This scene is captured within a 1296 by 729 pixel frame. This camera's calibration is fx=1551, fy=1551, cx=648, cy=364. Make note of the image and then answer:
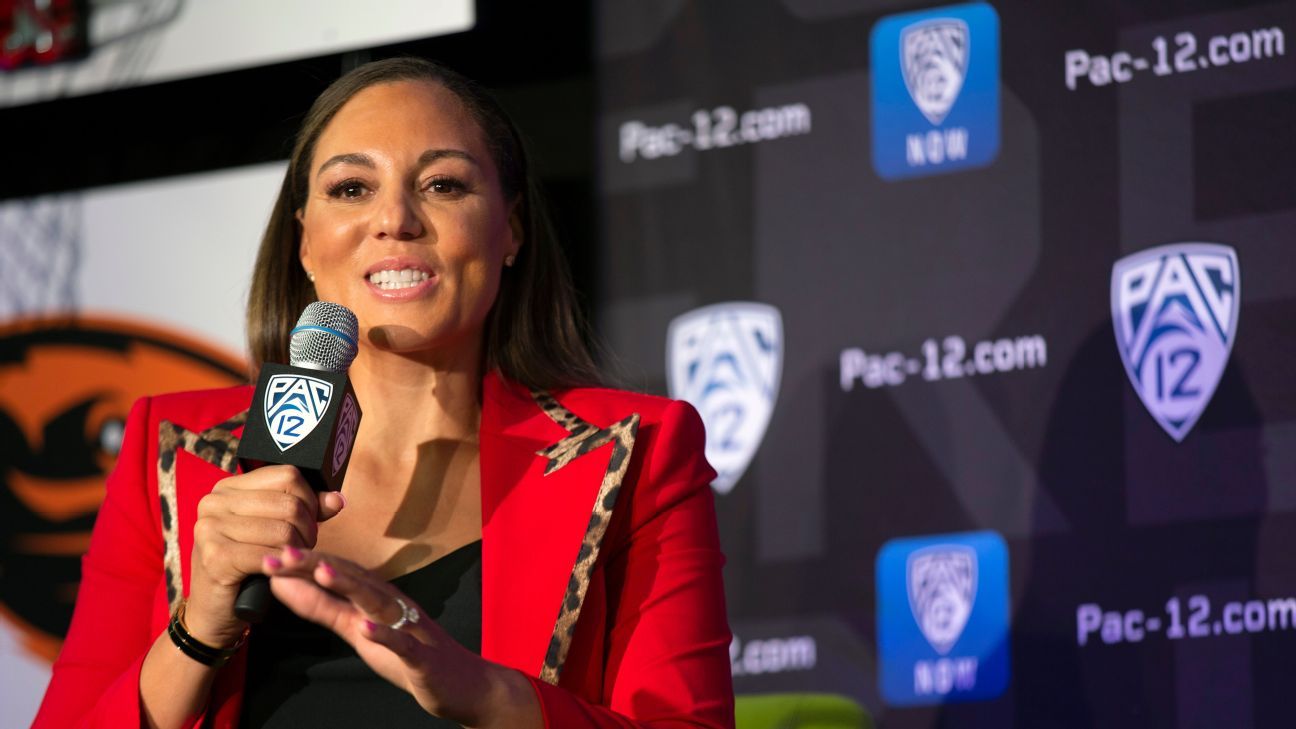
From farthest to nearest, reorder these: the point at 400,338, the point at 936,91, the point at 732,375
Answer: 1. the point at 732,375
2. the point at 936,91
3. the point at 400,338

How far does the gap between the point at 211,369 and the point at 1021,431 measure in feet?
6.30

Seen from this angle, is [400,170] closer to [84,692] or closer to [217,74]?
[84,692]

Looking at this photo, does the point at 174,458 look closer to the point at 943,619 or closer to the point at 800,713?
the point at 800,713

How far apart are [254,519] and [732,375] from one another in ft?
6.16

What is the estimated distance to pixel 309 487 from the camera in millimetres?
1521

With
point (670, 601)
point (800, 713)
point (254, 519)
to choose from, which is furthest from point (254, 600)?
point (800, 713)

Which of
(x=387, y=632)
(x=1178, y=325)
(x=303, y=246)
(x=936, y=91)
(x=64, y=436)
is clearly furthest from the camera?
(x=64, y=436)

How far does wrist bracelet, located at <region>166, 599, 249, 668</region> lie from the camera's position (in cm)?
170

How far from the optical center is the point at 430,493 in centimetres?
210

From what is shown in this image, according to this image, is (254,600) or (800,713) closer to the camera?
(254,600)

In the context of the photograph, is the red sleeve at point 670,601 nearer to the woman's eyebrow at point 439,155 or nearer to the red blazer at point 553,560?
the red blazer at point 553,560

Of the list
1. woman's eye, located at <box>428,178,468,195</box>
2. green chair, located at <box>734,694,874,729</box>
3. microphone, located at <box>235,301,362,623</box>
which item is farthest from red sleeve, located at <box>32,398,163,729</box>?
green chair, located at <box>734,694,874,729</box>

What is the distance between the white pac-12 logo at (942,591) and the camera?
2955mm

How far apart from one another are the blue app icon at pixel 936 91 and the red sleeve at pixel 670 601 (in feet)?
4.00
